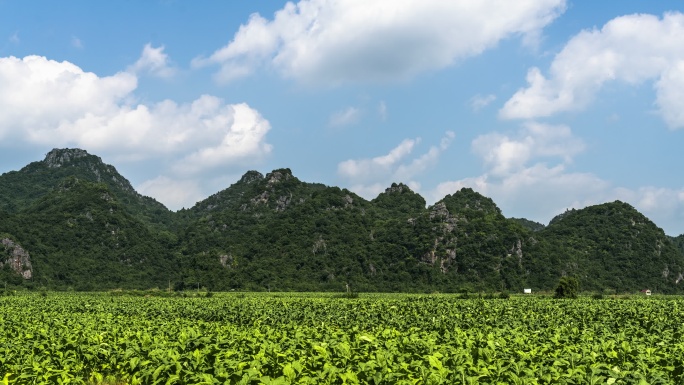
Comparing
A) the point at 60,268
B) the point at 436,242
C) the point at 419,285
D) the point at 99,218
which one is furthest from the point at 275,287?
the point at 99,218

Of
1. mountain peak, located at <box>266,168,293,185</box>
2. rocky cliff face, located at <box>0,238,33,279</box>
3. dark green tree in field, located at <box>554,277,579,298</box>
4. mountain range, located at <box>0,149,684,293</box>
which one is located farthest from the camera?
mountain peak, located at <box>266,168,293,185</box>

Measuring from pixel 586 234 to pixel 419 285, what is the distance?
50.5 metres

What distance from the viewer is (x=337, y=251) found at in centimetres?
13200

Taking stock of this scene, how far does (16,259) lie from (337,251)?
65.4 meters

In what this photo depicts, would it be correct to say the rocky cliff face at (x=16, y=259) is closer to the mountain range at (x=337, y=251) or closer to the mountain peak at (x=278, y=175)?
the mountain range at (x=337, y=251)

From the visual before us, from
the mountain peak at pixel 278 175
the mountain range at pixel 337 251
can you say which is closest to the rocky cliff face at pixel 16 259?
the mountain range at pixel 337 251

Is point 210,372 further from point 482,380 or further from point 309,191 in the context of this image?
point 309,191

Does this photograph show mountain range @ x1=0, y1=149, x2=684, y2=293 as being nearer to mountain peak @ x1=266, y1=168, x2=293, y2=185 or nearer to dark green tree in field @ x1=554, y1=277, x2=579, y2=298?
mountain peak @ x1=266, y1=168, x2=293, y2=185

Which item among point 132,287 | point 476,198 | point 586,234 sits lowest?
point 132,287

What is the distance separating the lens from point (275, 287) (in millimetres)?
110375

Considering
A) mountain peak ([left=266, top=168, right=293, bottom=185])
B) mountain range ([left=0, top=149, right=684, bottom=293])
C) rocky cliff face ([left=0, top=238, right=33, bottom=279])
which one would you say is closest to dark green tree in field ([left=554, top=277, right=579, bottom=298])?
mountain range ([left=0, top=149, right=684, bottom=293])

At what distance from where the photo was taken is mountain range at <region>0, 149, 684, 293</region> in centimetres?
11562

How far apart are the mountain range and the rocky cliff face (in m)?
0.21

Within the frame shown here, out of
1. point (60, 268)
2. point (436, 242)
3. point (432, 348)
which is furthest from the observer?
point (436, 242)
